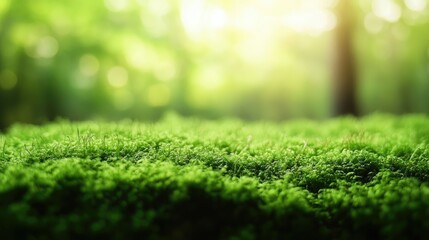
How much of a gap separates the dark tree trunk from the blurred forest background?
69mm

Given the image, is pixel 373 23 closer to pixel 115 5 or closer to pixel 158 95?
pixel 115 5

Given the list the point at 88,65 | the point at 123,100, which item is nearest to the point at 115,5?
the point at 88,65

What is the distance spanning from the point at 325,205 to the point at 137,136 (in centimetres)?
240

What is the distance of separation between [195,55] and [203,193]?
25183mm

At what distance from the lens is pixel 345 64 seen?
44.5 ft

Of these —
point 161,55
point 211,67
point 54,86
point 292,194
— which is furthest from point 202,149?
point 211,67

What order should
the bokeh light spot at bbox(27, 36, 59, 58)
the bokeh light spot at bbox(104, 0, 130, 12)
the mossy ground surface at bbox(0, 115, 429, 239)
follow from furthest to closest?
the bokeh light spot at bbox(27, 36, 59, 58)
the bokeh light spot at bbox(104, 0, 130, 12)
the mossy ground surface at bbox(0, 115, 429, 239)

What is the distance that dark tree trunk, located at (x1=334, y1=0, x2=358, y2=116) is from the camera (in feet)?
44.4

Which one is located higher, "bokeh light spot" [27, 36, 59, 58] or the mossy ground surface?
"bokeh light spot" [27, 36, 59, 58]

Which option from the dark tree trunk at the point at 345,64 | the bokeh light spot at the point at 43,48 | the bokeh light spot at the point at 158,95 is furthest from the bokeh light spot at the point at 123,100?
the dark tree trunk at the point at 345,64

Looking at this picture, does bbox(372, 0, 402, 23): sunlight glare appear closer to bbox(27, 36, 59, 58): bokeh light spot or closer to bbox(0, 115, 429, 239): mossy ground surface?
bbox(0, 115, 429, 239): mossy ground surface

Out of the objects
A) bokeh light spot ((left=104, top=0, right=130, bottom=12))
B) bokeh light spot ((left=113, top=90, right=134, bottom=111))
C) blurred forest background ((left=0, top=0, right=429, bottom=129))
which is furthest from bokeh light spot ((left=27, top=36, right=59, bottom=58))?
bokeh light spot ((left=113, top=90, right=134, bottom=111))

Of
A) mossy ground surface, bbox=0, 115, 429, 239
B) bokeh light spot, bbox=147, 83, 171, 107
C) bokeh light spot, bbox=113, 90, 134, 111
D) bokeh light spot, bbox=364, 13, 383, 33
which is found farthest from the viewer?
bokeh light spot, bbox=147, 83, 171, 107

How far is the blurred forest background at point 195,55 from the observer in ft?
55.2
